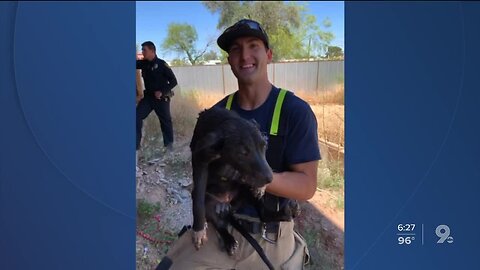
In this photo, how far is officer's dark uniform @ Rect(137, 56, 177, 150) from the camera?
1887mm

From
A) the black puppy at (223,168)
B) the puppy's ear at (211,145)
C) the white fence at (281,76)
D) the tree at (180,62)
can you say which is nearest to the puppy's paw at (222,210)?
the black puppy at (223,168)

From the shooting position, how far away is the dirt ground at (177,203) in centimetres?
188

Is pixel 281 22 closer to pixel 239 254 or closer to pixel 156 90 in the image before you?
pixel 156 90

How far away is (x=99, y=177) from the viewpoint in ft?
6.14

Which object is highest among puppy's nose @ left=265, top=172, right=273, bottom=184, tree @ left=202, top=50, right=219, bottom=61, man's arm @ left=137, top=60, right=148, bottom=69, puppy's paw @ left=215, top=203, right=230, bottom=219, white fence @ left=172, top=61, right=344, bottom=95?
tree @ left=202, top=50, right=219, bottom=61

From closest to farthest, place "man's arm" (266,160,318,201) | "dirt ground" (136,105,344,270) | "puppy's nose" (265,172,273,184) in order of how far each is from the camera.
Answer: "puppy's nose" (265,172,273,184) < "man's arm" (266,160,318,201) < "dirt ground" (136,105,344,270)

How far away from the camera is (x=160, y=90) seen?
1916mm

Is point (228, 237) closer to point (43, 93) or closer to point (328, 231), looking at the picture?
point (328, 231)

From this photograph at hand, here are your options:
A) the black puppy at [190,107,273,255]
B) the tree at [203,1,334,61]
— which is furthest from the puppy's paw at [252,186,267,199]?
the tree at [203,1,334,61]

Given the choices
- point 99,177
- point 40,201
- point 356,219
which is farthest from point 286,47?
point 40,201

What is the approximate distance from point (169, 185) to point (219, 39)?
0.54m

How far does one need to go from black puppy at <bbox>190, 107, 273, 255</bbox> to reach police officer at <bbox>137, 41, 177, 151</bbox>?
11 centimetres

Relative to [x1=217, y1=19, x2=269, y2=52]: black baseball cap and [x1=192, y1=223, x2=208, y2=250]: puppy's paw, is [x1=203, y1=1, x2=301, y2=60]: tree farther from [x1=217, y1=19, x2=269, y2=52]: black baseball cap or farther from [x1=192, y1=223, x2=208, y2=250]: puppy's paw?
[x1=192, y1=223, x2=208, y2=250]: puppy's paw

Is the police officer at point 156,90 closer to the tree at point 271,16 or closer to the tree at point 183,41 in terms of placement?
the tree at point 183,41
